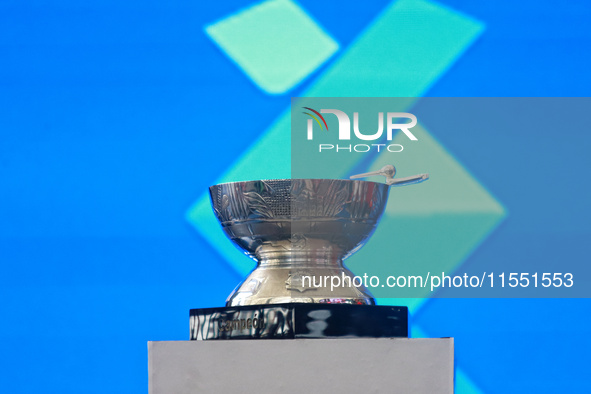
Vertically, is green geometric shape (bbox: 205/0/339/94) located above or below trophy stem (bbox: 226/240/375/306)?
above

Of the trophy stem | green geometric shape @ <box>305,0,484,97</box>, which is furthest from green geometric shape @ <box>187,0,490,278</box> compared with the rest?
the trophy stem

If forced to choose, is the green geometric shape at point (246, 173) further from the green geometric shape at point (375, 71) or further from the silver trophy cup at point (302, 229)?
the silver trophy cup at point (302, 229)

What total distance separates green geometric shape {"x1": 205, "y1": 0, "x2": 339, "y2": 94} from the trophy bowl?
3.51ft

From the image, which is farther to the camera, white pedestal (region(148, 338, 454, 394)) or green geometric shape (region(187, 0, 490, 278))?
green geometric shape (region(187, 0, 490, 278))

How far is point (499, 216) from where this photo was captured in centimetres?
90

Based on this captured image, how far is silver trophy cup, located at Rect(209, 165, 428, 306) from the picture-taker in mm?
882

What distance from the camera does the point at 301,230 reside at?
900mm

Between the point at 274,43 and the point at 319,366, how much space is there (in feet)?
4.29

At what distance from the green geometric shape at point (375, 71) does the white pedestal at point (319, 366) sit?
995mm

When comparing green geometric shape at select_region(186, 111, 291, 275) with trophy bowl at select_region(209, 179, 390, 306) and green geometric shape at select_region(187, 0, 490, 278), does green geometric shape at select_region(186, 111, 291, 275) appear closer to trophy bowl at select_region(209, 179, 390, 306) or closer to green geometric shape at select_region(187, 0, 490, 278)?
green geometric shape at select_region(187, 0, 490, 278)

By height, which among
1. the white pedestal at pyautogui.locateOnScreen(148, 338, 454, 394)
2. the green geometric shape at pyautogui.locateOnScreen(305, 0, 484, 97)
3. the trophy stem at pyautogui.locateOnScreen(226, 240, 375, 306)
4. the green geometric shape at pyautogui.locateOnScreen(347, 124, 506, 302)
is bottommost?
the white pedestal at pyautogui.locateOnScreen(148, 338, 454, 394)

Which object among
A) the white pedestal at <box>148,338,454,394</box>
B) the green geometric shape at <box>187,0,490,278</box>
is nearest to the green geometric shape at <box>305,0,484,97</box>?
the green geometric shape at <box>187,0,490,278</box>

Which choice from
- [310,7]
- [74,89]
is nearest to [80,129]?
[74,89]

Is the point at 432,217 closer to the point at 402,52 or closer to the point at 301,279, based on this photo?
the point at 301,279
